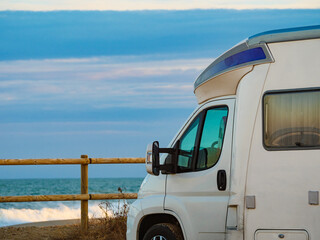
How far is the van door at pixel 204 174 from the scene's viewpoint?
683 cm

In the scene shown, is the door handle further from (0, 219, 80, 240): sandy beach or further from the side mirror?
(0, 219, 80, 240): sandy beach

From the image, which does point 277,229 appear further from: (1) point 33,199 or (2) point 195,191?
(1) point 33,199

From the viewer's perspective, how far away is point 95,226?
1231 cm

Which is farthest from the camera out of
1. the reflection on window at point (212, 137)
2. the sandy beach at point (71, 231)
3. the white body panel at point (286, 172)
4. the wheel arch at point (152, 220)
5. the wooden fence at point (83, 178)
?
the wooden fence at point (83, 178)

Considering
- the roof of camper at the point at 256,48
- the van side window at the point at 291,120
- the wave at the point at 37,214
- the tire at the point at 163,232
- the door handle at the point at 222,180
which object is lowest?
the wave at the point at 37,214

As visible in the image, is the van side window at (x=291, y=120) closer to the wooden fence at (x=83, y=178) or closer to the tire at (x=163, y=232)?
the tire at (x=163, y=232)

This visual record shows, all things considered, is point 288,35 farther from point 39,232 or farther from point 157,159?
point 39,232

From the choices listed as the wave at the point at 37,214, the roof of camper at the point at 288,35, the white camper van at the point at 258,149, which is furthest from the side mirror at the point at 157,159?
the wave at the point at 37,214

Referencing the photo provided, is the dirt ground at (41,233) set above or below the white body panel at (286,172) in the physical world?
below

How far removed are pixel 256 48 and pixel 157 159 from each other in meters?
1.73

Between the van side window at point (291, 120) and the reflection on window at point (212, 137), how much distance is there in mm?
637

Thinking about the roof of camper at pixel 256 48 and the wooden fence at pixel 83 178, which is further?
the wooden fence at pixel 83 178

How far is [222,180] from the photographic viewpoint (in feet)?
22.3

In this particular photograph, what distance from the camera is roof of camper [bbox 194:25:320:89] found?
6422 millimetres
